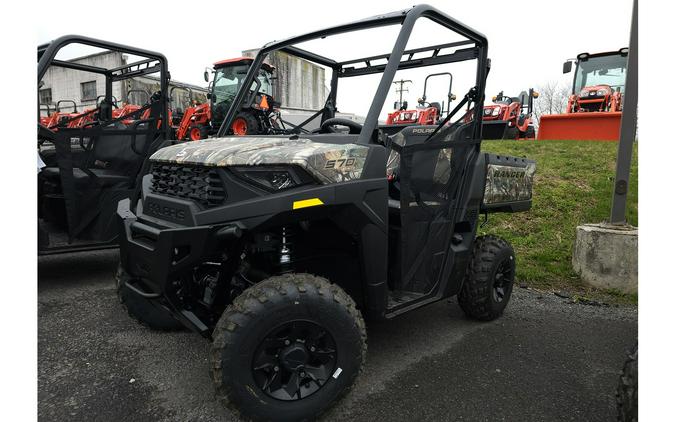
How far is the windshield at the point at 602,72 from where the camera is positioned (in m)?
13.1

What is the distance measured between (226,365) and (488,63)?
2650 millimetres

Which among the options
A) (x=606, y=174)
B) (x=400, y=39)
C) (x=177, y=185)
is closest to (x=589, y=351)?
(x=400, y=39)

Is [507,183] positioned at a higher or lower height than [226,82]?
lower

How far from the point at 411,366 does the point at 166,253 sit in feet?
5.57

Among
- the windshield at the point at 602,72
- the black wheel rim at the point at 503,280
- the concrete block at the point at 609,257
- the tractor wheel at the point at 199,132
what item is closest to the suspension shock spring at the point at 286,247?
the black wheel rim at the point at 503,280

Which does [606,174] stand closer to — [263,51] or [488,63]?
[488,63]

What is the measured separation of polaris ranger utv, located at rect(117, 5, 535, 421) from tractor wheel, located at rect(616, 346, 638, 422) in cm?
113

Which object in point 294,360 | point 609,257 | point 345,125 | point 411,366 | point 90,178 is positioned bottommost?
point 411,366

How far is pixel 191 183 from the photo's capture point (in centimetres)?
233

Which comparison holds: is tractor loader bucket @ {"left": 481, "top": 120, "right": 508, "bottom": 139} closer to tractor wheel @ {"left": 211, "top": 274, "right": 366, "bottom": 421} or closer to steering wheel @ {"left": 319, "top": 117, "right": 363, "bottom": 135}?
steering wheel @ {"left": 319, "top": 117, "right": 363, "bottom": 135}

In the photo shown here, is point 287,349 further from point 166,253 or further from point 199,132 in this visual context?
point 199,132

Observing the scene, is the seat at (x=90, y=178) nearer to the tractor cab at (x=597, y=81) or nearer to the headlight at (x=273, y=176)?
the headlight at (x=273, y=176)

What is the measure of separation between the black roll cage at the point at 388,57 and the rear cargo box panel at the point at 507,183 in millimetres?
359

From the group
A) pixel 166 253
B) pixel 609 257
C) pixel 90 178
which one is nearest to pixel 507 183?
pixel 609 257
